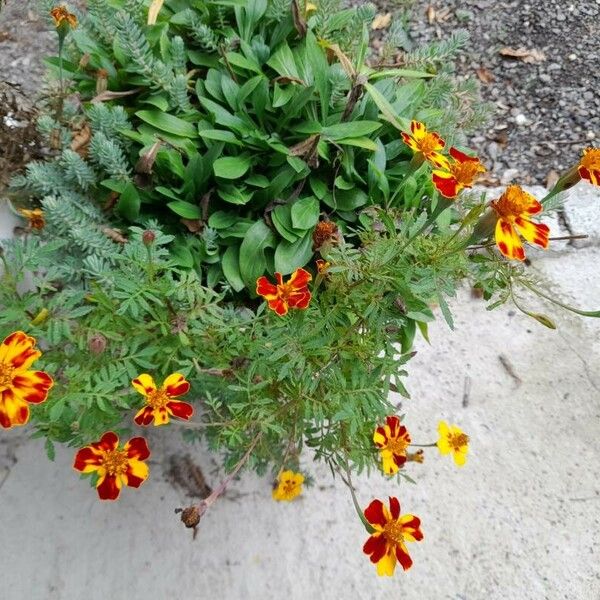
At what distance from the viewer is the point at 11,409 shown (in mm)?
825

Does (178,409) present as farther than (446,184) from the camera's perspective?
Yes

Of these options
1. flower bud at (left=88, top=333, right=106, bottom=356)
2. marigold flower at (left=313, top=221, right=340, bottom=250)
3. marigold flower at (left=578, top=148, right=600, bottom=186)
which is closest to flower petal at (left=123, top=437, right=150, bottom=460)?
flower bud at (left=88, top=333, right=106, bottom=356)

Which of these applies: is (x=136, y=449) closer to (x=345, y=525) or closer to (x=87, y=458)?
(x=87, y=458)

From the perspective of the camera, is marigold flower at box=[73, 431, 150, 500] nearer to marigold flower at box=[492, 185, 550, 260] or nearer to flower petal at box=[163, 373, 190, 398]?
flower petal at box=[163, 373, 190, 398]

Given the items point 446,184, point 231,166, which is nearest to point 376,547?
point 446,184

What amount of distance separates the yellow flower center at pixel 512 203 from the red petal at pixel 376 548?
1.84 feet

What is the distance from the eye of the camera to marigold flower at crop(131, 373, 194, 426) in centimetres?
96

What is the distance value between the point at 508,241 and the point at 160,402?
0.59m

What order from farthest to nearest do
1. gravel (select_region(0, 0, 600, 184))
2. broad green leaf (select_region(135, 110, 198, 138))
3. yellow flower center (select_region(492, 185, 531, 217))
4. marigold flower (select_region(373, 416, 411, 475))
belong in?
1. gravel (select_region(0, 0, 600, 184))
2. broad green leaf (select_region(135, 110, 198, 138))
3. marigold flower (select_region(373, 416, 411, 475))
4. yellow flower center (select_region(492, 185, 531, 217))

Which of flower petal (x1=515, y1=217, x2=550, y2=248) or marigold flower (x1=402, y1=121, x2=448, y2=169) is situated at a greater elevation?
flower petal (x1=515, y1=217, x2=550, y2=248)

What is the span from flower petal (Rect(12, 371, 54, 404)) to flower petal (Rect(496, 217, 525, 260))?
663mm

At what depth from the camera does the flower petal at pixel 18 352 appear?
2.77ft

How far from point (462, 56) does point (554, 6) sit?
475 millimetres

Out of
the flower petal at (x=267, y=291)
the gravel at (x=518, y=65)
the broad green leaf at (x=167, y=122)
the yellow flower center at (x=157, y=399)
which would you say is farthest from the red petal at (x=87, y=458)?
the gravel at (x=518, y=65)
